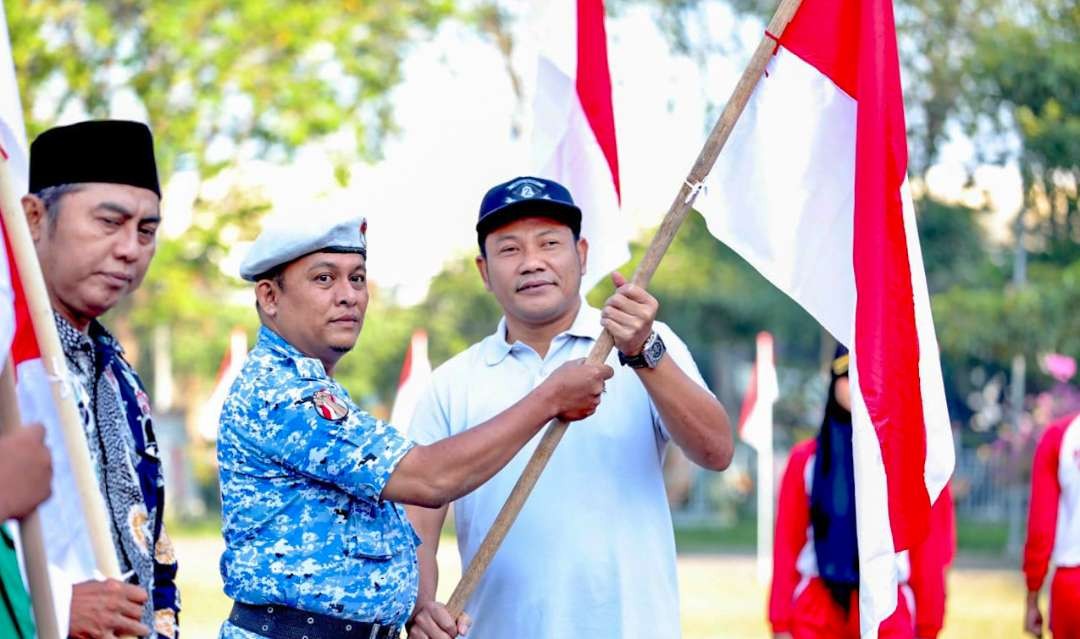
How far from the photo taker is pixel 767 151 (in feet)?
16.2

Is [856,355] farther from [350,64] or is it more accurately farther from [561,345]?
[350,64]

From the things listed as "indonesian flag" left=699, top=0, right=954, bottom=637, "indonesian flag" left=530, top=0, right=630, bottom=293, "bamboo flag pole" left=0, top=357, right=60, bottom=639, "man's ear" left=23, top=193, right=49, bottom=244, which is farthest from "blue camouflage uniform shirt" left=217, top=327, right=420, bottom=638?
"indonesian flag" left=530, top=0, right=630, bottom=293

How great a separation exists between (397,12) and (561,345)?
15.3m

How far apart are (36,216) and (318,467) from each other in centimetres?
90

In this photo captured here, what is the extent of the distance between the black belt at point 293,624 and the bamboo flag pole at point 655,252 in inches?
19.6

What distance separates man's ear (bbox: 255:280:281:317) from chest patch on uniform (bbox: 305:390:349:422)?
0.33 metres

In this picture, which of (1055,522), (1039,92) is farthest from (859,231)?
(1039,92)

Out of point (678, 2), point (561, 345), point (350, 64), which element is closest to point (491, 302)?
point (678, 2)

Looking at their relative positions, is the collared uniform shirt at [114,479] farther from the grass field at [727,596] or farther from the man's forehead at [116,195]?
the grass field at [727,596]

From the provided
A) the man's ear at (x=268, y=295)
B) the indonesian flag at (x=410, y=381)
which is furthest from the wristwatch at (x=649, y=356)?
the indonesian flag at (x=410, y=381)

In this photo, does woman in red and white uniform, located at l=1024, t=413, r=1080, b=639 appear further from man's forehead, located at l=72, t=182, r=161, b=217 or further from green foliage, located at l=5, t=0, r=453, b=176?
green foliage, located at l=5, t=0, r=453, b=176

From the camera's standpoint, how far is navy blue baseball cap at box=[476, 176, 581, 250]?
16.3 ft

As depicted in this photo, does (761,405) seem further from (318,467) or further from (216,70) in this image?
(318,467)

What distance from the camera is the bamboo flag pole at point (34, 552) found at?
332 cm
